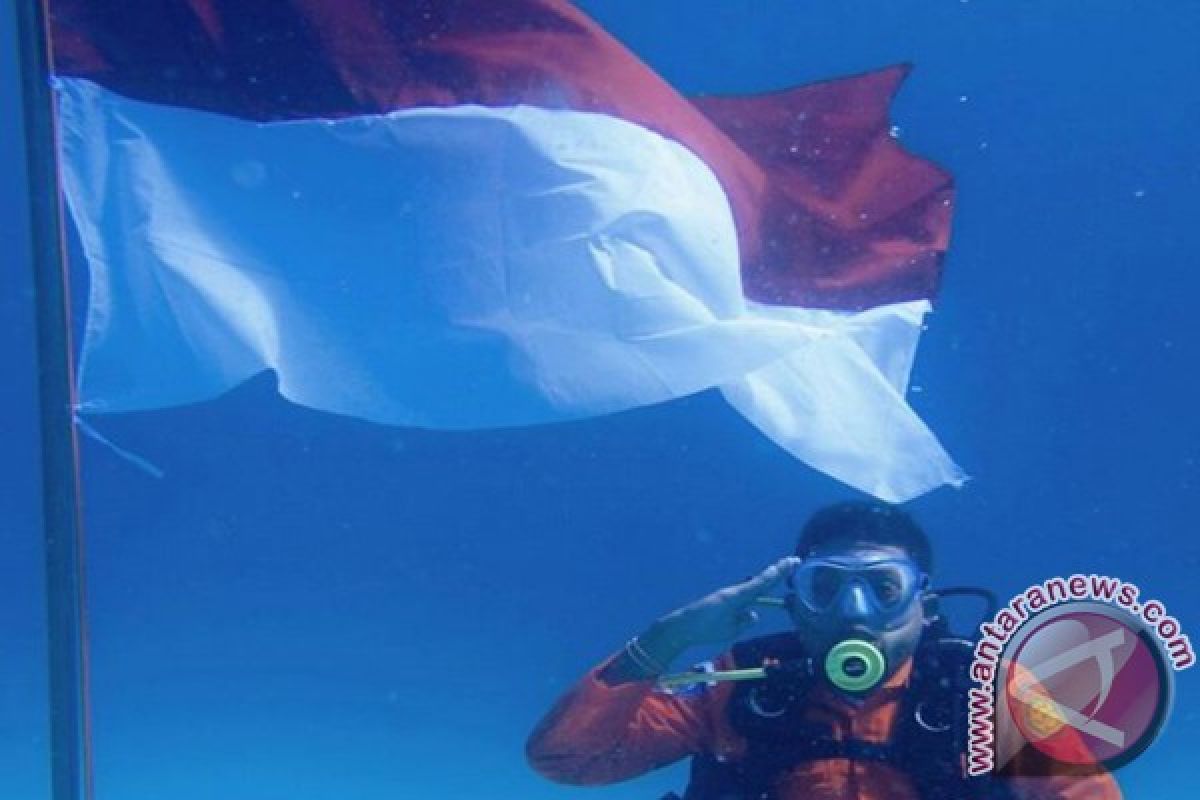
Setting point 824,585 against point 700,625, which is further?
point 824,585

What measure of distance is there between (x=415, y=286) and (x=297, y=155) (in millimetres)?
639

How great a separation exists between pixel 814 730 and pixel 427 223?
7.48 ft

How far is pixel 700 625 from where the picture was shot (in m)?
3.55

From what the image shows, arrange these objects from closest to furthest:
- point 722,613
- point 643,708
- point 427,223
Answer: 1. point 722,613
2. point 643,708
3. point 427,223

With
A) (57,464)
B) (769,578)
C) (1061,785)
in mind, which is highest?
(57,464)

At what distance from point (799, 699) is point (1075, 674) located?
2.98ft

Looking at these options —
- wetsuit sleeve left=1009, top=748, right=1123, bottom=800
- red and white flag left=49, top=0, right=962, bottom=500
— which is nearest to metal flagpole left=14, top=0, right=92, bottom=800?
red and white flag left=49, top=0, right=962, bottom=500

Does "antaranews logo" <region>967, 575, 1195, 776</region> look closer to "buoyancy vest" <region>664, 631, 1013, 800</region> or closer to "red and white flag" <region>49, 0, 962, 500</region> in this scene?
"buoyancy vest" <region>664, 631, 1013, 800</region>

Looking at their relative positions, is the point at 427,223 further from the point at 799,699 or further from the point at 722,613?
the point at 799,699

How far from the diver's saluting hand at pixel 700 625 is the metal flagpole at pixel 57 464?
1601mm

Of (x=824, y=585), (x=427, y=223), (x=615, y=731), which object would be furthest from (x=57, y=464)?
(x=824, y=585)

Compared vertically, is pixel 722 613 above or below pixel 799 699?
above

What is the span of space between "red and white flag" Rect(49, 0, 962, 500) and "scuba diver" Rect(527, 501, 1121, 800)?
0.74 metres

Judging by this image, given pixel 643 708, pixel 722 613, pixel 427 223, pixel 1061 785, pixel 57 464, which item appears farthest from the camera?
pixel 427 223
